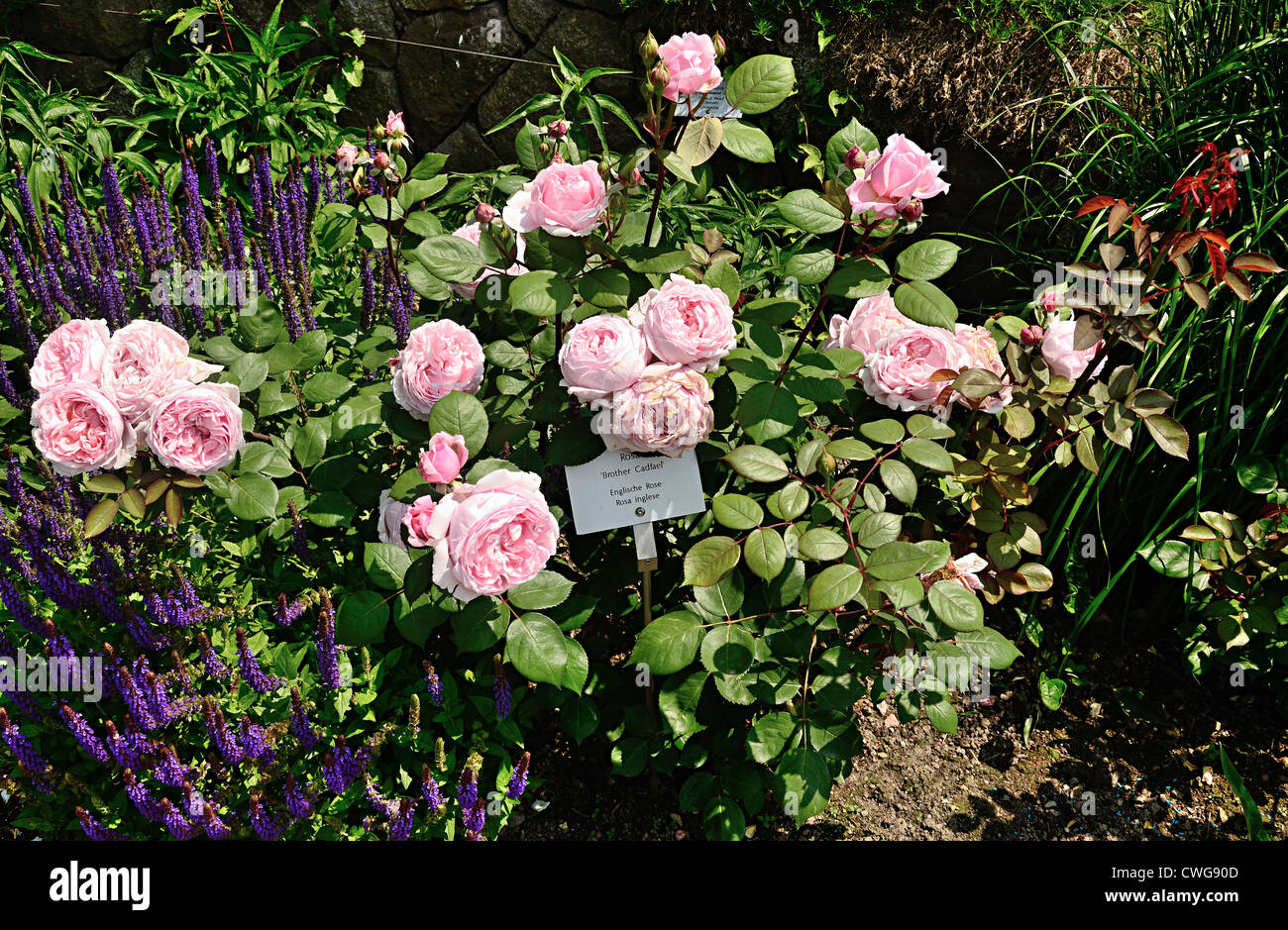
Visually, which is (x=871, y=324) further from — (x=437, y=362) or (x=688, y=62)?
(x=437, y=362)

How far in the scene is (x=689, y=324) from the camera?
1231 millimetres

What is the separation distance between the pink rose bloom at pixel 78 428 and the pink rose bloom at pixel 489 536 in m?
0.50

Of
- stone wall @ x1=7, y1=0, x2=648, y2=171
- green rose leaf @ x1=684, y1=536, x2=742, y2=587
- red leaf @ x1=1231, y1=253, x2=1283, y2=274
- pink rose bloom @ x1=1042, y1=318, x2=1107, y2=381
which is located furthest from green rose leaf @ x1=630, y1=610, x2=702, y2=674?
stone wall @ x1=7, y1=0, x2=648, y2=171

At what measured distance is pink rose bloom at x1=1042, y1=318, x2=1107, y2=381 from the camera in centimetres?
153

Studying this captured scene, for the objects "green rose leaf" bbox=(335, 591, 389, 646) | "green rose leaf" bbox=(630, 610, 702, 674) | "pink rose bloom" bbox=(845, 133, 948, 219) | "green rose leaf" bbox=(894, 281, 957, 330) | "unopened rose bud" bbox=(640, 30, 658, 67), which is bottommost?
"green rose leaf" bbox=(630, 610, 702, 674)

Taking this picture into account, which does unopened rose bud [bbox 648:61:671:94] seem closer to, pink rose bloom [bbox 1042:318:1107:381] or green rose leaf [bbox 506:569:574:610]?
green rose leaf [bbox 506:569:574:610]

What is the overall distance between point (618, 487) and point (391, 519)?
1.19 ft

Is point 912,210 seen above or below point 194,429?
above

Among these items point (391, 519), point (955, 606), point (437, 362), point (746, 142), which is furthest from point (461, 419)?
point (955, 606)

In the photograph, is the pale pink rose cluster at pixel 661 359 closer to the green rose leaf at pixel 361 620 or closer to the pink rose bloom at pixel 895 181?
the pink rose bloom at pixel 895 181

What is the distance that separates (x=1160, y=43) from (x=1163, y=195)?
90cm

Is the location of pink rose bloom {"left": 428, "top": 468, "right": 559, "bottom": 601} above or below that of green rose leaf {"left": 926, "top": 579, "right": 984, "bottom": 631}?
above

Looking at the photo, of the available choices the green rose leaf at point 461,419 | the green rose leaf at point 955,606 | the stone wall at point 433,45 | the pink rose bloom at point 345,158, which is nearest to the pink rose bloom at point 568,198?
the green rose leaf at point 461,419

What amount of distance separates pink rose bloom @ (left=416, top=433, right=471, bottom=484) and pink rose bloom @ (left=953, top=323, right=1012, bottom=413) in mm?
831
